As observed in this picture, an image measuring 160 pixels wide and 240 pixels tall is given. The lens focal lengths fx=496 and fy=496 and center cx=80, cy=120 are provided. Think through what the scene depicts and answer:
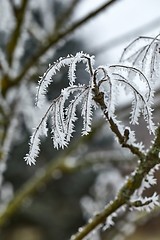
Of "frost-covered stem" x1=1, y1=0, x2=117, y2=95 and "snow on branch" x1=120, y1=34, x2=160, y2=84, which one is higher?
"frost-covered stem" x1=1, y1=0, x2=117, y2=95

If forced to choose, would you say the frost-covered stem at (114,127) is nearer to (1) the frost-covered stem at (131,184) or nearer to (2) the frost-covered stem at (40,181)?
(1) the frost-covered stem at (131,184)

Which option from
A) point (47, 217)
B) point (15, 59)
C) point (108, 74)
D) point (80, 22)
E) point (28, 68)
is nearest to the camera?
point (108, 74)

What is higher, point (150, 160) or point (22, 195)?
point (22, 195)

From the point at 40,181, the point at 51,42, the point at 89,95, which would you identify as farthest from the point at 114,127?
the point at 40,181

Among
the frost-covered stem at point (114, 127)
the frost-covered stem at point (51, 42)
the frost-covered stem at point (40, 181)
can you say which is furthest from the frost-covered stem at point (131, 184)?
the frost-covered stem at point (40, 181)

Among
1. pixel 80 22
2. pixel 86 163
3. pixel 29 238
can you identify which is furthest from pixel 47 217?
pixel 80 22

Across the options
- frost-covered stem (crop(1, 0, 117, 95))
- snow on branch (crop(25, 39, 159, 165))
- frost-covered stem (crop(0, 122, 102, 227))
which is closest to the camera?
snow on branch (crop(25, 39, 159, 165))

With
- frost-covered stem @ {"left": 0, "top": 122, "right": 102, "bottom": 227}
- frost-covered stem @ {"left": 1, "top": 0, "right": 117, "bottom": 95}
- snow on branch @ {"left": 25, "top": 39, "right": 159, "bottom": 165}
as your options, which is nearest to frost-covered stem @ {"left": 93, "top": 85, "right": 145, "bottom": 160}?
snow on branch @ {"left": 25, "top": 39, "right": 159, "bottom": 165}

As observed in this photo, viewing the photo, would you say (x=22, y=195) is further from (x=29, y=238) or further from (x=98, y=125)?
(x=29, y=238)

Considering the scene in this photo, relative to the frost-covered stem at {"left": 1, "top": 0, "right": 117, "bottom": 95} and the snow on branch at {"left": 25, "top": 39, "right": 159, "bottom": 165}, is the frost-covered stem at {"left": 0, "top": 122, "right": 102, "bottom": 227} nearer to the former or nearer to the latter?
the frost-covered stem at {"left": 1, "top": 0, "right": 117, "bottom": 95}
